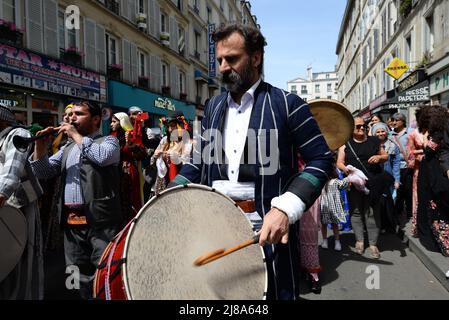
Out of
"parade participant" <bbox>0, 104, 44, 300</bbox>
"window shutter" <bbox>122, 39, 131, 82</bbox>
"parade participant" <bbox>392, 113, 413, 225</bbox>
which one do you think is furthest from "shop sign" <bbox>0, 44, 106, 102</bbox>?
"parade participant" <bbox>392, 113, 413, 225</bbox>

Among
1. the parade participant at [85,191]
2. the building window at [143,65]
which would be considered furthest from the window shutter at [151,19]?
the parade participant at [85,191]

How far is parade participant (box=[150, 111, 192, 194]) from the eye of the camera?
5.78 meters

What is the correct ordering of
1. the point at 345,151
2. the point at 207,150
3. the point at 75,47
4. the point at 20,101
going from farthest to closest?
the point at 75,47
the point at 20,101
the point at 345,151
the point at 207,150

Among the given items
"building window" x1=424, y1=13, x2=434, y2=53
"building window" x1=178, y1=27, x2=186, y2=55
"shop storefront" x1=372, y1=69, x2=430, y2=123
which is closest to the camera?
"shop storefront" x1=372, y1=69, x2=430, y2=123

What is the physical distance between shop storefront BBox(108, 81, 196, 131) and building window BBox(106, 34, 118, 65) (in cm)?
120

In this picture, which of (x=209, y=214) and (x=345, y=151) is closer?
(x=209, y=214)

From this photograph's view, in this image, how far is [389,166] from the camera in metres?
6.10

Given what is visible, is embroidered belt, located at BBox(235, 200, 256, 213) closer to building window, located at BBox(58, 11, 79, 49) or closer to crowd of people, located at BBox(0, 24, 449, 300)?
crowd of people, located at BBox(0, 24, 449, 300)

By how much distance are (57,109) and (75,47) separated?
2753 mm

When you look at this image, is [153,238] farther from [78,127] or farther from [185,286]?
[78,127]

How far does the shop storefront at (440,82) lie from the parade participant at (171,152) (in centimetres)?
990

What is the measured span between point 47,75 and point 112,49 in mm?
5424
